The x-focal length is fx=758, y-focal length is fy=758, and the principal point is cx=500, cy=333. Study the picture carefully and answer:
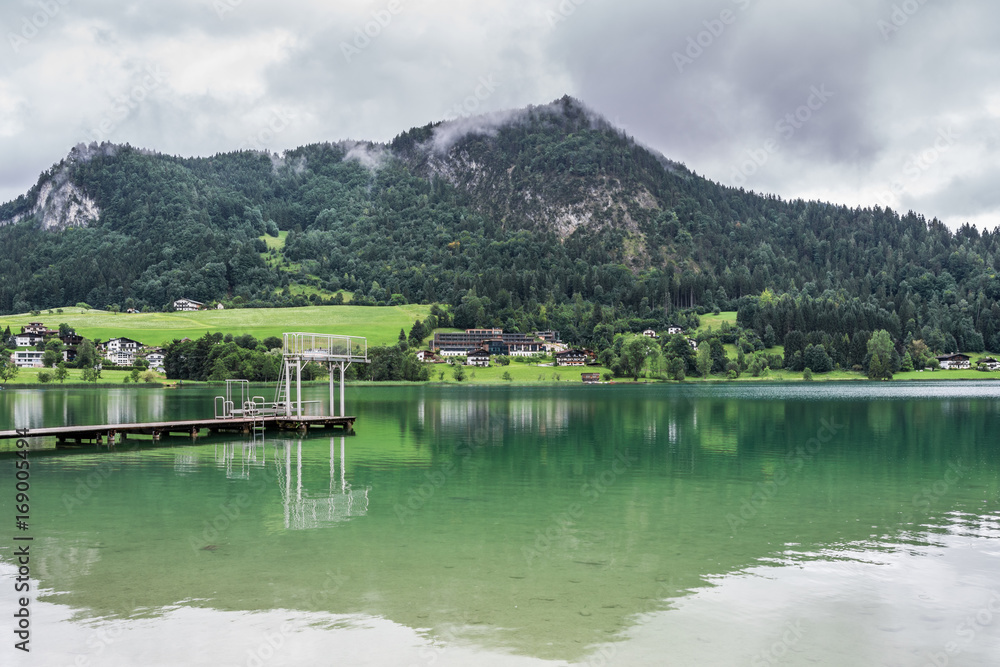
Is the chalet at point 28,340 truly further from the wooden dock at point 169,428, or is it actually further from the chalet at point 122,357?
the wooden dock at point 169,428

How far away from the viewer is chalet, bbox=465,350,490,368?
19027cm

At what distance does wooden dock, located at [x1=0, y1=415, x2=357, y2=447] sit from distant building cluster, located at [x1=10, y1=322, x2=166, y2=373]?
403 ft

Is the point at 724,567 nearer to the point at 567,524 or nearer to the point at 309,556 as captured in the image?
the point at 567,524

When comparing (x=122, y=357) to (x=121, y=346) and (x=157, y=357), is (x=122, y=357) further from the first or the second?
(x=157, y=357)

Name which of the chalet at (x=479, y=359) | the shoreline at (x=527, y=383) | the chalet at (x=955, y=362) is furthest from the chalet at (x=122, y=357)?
the chalet at (x=955, y=362)

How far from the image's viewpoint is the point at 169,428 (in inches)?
1999

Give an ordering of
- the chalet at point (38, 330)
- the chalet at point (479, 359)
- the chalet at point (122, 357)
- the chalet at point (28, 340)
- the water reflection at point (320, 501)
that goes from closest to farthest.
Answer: the water reflection at point (320, 501), the chalet at point (122, 357), the chalet at point (28, 340), the chalet at point (38, 330), the chalet at point (479, 359)

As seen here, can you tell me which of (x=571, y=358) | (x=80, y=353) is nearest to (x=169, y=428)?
(x=80, y=353)

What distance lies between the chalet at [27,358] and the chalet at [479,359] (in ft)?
315

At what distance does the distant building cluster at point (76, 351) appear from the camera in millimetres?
168500

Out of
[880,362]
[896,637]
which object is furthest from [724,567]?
[880,362]

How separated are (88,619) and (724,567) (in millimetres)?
12926

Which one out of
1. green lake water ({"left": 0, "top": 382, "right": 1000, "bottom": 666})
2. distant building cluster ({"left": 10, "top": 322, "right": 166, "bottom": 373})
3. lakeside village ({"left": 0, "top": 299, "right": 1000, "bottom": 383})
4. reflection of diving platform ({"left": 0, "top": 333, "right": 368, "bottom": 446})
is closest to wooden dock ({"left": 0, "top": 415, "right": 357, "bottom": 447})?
reflection of diving platform ({"left": 0, "top": 333, "right": 368, "bottom": 446})

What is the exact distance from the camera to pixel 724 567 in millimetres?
17078
